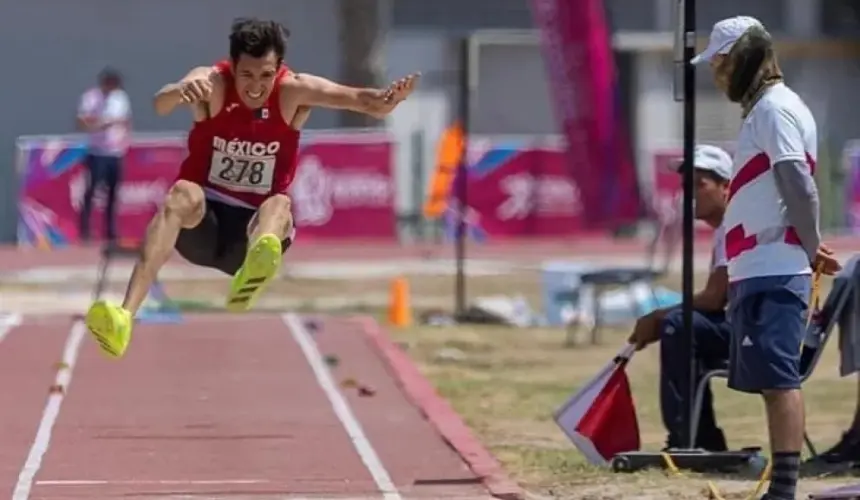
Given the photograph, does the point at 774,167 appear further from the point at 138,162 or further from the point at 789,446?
the point at 138,162

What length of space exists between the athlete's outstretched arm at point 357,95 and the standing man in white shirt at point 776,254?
1716mm

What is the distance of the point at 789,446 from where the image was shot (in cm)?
784

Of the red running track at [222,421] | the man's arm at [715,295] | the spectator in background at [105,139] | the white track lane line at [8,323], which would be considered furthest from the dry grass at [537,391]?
the spectator in background at [105,139]

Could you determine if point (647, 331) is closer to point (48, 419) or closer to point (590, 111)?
point (48, 419)

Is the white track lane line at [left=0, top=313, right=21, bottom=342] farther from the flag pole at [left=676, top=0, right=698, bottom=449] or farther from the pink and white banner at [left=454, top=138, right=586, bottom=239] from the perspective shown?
the pink and white banner at [left=454, top=138, right=586, bottom=239]

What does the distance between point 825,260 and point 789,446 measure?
906 mm

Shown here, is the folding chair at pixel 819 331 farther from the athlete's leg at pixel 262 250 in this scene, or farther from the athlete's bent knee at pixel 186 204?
the athlete's bent knee at pixel 186 204

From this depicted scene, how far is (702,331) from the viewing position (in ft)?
30.4

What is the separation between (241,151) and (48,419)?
2.42 metres

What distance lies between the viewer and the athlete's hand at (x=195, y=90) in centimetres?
857

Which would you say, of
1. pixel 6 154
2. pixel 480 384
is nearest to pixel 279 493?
pixel 480 384

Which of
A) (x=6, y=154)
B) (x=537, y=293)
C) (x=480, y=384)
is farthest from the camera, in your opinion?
(x=6, y=154)

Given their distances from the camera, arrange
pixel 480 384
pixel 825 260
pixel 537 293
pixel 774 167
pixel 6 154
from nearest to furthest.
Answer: pixel 774 167
pixel 825 260
pixel 480 384
pixel 537 293
pixel 6 154

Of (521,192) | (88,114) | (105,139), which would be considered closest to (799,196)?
(105,139)
